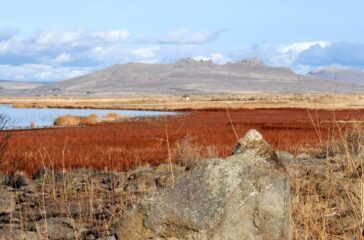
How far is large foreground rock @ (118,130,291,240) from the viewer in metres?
5.46

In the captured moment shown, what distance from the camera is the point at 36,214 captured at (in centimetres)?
944

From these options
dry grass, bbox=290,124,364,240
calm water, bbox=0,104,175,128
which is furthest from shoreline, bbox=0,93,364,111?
dry grass, bbox=290,124,364,240

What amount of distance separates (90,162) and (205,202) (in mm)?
14414

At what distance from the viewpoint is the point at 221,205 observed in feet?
17.9

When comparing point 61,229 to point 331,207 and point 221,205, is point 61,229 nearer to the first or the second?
point 221,205

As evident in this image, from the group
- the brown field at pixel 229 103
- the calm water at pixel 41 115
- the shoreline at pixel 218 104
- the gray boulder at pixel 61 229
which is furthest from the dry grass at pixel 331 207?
the brown field at pixel 229 103

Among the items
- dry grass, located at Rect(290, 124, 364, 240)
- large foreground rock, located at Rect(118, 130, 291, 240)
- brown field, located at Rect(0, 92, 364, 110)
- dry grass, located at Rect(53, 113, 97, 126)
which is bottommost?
brown field, located at Rect(0, 92, 364, 110)

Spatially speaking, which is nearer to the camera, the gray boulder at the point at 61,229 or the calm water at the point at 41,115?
the gray boulder at the point at 61,229

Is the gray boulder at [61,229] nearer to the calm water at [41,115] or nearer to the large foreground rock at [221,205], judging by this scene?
the large foreground rock at [221,205]

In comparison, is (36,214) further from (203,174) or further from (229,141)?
(229,141)

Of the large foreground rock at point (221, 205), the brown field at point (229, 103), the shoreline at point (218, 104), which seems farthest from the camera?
the brown field at point (229, 103)

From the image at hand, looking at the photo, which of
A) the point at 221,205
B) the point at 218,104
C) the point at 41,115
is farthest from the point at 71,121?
the point at 221,205

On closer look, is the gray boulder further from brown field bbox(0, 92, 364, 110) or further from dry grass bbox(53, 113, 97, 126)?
brown field bbox(0, 92, 364, 110)

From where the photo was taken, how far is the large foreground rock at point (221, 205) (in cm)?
546
